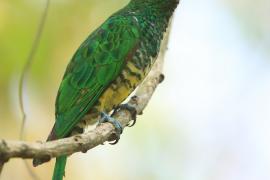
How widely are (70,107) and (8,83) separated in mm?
1413

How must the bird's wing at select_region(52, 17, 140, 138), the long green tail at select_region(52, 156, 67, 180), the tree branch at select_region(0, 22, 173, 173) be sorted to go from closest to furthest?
the tree branch at select_region(0, 22, 173, 173) → the long green tail at select_region(52, 156, 67, 180) → the bird's wing at select_region(52, 17, 140, 138)

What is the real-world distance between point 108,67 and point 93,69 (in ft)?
0.32

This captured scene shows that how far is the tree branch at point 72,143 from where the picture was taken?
1.93 meters

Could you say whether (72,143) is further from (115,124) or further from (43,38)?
(43,38)

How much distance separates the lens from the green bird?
3.42m

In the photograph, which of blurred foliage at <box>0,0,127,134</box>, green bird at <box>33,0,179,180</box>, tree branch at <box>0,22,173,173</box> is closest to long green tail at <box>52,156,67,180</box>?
green bird at <box>33,0,179,180</box>

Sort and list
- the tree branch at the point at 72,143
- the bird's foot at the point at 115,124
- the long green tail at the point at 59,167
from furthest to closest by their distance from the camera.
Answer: the long green tail at the point at 59,167
the bird's foot at the point at 115,124
the tree branch at the point at 72,143

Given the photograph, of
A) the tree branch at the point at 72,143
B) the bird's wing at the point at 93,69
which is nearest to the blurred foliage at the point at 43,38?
the bird's wing at the point at 93,69

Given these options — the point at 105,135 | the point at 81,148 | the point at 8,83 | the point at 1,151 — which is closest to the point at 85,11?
the point at 8,83

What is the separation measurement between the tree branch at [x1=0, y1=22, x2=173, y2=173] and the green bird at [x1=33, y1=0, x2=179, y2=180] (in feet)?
0.41

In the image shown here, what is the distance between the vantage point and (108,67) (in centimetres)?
355

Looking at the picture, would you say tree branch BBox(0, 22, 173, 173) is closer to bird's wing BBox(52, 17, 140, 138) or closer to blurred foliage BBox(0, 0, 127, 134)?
bird's wing BBox(52, 17, 140, 138)

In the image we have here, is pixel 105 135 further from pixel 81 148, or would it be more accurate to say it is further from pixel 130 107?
pixel 130 107

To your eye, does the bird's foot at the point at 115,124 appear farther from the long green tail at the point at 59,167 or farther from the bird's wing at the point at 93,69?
the long green tail at the point at 59,167
